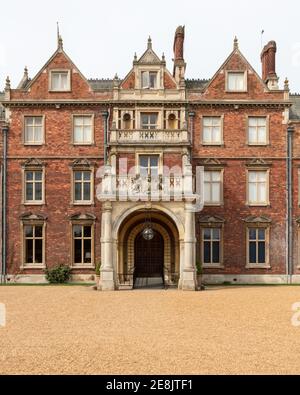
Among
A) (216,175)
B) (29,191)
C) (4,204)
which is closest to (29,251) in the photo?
(4,204)

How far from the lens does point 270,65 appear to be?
3453cm

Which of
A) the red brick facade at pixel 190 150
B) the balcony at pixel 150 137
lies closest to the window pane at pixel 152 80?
the red brick facade at pixel 190 150

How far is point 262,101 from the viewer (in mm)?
31484

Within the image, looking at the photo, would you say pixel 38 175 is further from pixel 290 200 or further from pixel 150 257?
pixel 290 200

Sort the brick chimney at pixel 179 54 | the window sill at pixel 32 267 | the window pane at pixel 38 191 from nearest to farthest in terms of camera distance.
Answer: the window sill at pixel 32 267 < the window pane at pixel 38 191 < the brick chimney at pixel 179 54

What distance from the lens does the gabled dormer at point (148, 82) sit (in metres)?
31.0

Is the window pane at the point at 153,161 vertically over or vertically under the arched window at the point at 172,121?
under

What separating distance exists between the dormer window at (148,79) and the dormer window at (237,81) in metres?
4.81

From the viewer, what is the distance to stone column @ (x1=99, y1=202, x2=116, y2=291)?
25859 millimetres

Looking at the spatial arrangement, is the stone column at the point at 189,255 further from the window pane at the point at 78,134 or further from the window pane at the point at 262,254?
the window pane at the point at 78,134

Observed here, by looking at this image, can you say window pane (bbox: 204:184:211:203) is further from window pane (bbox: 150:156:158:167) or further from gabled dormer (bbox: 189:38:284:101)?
gabled dormer (bbox: 189:38:284:101)

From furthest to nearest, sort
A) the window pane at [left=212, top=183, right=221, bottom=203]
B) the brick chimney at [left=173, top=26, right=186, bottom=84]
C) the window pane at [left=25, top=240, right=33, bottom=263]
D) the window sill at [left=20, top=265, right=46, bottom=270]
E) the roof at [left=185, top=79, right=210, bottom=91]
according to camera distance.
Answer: the roof at [left=185, top=79, right=210, bottom=91] < the brick chimney at [left=173, top=26, right=186, bottom=84] < the window pane at [left=212, top=183, right=221, bottom=203] < the window pane at [left=25, top=240, right=33, bottom=263] < the window sill at [left=20, top=265, right=46, bottom=270]

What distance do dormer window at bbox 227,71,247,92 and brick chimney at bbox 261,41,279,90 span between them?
9.59 feet

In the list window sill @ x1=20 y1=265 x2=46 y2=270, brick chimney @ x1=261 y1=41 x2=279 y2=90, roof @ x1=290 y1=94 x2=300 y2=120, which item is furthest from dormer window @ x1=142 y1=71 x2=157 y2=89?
window sill @ x1=20 y1=265 x2=46 y2=270
